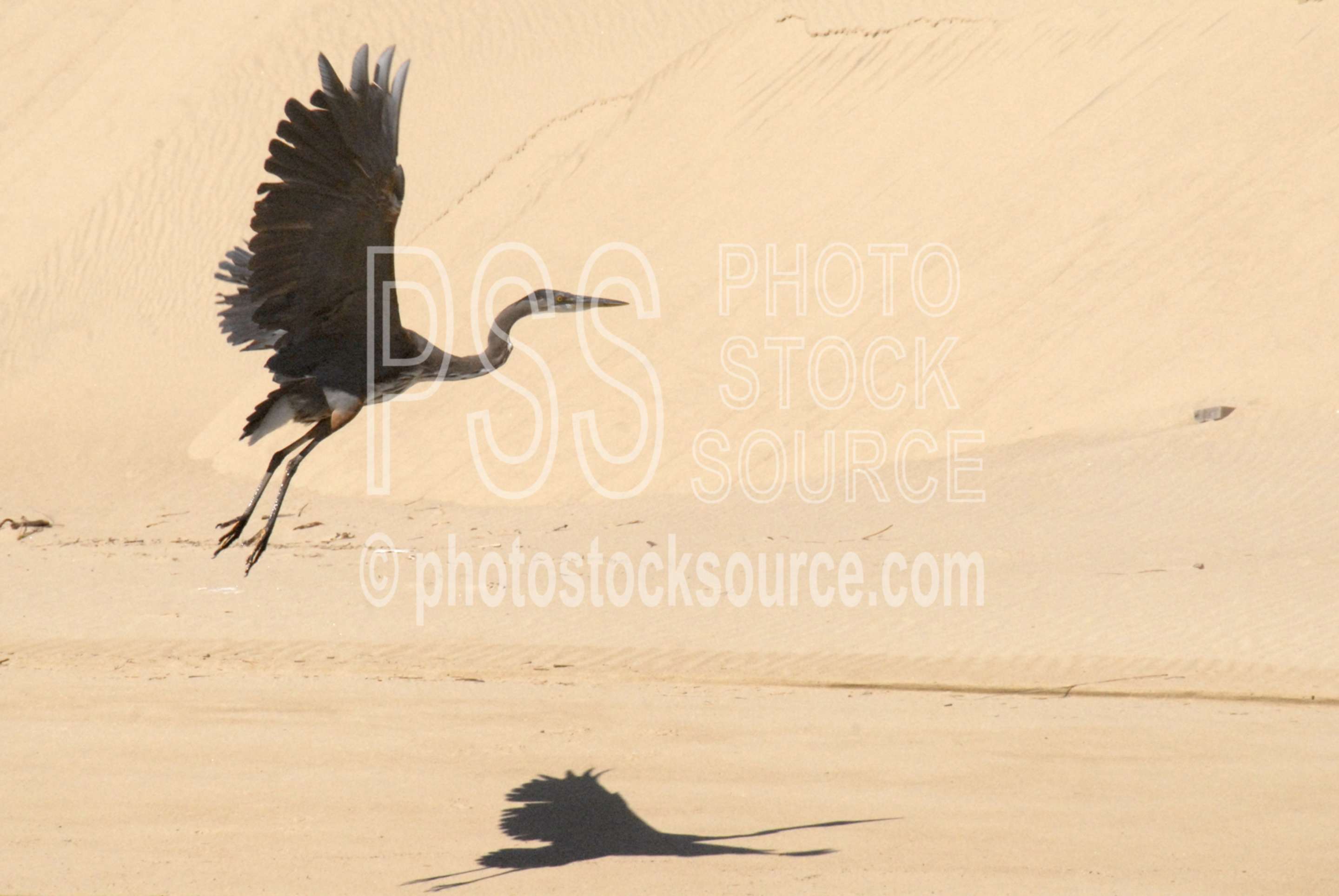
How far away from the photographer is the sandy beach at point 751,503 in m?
6.92

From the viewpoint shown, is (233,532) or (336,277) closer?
(336,277)

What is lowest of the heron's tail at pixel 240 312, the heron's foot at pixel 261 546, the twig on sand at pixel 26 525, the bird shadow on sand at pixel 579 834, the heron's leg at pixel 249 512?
the bird shadow on sand at pixel 579 834

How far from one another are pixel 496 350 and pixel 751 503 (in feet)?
24.3

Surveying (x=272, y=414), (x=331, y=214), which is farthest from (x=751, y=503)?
(x=331, y=214)

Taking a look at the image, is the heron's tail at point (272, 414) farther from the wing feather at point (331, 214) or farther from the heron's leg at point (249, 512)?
the wing feather at point (331, 214)

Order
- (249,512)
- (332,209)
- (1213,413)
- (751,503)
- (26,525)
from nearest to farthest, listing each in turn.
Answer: (332,209)
(249,512)
(1213,413)
(751,503)
(26,525)

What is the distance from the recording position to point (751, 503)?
14.5 meters

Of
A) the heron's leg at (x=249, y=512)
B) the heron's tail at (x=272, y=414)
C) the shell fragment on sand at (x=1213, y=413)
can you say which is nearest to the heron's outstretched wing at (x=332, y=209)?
the heron's tail at (x=272, y=414)

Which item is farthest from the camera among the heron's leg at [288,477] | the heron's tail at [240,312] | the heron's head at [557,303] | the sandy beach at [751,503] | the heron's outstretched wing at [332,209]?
the heron's tail at [240,312]

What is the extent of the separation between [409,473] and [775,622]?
7.26 m

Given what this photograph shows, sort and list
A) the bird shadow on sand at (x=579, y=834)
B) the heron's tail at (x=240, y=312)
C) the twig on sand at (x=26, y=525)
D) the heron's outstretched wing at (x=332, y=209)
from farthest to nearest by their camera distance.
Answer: the twig on sand at (x=26, y=525) < the heron's tail at (x=240, y=312) < the bird shadow on sand at (x=579, y=834) < the heron's outstretched wing at (x=332, y=209)

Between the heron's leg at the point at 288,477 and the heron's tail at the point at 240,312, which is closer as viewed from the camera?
the heron's leg at the point at 288,477

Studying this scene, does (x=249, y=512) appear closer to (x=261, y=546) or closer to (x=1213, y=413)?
(x=261, y=546)

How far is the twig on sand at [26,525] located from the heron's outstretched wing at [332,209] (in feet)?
31.9
